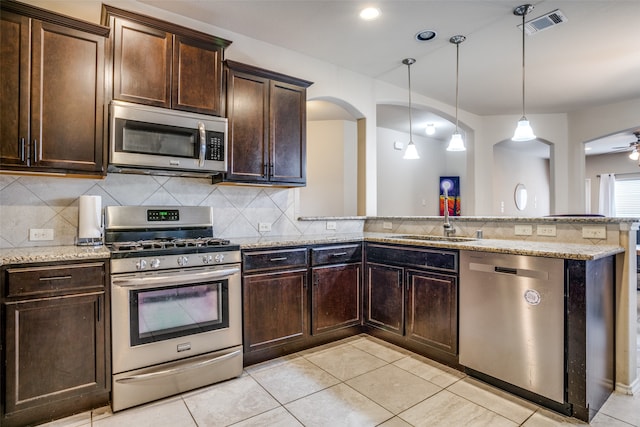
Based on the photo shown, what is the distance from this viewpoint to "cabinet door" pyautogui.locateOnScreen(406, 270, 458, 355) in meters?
2.45

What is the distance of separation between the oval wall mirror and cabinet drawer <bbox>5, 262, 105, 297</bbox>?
26.8 ft

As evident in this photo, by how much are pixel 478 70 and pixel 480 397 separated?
3286 mm

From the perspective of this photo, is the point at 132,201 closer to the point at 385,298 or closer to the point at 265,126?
the point at 265,126

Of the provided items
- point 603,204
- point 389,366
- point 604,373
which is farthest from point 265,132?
point 603,204

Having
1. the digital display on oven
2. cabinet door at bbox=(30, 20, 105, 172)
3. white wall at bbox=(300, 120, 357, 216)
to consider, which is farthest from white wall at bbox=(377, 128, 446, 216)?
cabinet door at bbox=(30, 20, 105, 172)

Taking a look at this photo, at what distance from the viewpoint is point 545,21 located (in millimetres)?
2781

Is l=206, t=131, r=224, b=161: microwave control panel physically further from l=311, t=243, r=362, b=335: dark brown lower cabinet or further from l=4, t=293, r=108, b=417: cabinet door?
l=4, t=293, r=108, b=417: cabinet door

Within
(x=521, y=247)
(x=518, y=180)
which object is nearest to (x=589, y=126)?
(x=518, y=180)

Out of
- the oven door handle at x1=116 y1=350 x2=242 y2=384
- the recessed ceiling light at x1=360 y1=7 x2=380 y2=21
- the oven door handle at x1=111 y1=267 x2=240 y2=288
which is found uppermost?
the recessed ceiling light at x1=360 y1=7 x2=380 y2=21

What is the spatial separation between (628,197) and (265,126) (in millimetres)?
9093

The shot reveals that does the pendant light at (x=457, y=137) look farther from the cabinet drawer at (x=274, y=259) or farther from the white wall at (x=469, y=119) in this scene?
the cabinet drawer at (x=274, y=259)

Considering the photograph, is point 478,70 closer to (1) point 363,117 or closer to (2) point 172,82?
(1) point 363,117

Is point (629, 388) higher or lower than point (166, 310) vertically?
lower

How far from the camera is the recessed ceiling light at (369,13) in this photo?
265 cm
